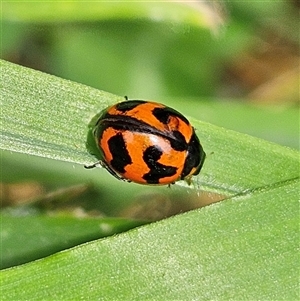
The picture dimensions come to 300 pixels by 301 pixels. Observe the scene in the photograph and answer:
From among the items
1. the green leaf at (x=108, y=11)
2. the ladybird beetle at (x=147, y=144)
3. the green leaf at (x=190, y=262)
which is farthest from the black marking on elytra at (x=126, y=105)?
the green leaf at (x=108, y=11)

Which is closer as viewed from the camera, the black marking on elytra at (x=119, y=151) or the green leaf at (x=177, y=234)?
the green leaf at (x=177, y=234)

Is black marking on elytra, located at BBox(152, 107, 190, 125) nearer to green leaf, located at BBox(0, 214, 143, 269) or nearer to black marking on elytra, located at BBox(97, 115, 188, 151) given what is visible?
black marking on elytra, located at BBox(97, 115, 188, 151)

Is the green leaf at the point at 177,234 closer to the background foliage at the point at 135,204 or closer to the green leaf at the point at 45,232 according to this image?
the background foliage at the point at 135,204

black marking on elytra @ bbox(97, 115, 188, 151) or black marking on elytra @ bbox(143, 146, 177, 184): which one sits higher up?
black marking on elytra @ bbox(97, 115, 188, 151)

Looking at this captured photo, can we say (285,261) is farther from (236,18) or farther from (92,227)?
(236,18)

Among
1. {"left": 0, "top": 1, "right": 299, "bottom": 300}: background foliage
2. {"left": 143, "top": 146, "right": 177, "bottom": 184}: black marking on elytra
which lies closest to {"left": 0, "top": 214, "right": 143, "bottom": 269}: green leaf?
{"left": 0, "top": 1, "right": 299, "bottom": 300}: background foliage

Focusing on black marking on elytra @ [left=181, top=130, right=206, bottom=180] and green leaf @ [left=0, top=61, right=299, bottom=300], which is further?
black marking on elytra @ [left=181, top=130, right=206, bottom=180]

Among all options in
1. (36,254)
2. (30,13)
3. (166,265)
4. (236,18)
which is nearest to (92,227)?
(36,254)
